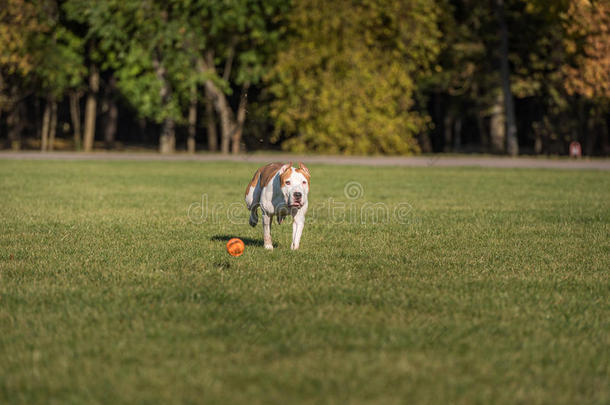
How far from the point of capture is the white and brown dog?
8.76m

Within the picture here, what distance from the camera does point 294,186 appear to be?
8.73m

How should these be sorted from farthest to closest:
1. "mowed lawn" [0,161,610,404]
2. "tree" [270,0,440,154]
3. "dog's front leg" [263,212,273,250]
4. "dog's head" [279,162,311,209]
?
"tree" [270,0,440,154] → "dog's front leg" [263,212,273,250] → "dog's head" [279,162,311,209] → "mowed lawn" [0,161,610,404]

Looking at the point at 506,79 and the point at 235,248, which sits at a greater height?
the point at 506,79

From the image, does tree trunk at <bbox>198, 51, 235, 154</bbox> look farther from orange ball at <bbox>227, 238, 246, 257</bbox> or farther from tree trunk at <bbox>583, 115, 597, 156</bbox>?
orange ball at <bbox>227, 238, 246, 257</bbox>

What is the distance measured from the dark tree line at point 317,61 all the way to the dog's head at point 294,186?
27406 mm

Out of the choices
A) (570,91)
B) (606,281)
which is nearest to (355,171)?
(570,91)

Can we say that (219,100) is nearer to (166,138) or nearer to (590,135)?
(166,138)

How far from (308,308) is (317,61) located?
31705mm

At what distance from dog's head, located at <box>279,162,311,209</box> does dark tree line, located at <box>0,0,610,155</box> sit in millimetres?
27406

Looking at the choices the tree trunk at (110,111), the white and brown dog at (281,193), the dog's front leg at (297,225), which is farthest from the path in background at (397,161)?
the dog's front leg at (297,225)

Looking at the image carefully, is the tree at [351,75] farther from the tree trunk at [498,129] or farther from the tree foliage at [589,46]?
the tree foliage at [589,46]

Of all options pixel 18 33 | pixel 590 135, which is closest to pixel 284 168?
pixel 18 33

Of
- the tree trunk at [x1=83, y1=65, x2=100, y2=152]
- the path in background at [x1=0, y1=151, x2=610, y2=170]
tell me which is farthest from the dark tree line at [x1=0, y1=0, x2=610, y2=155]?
the path in background at [x1=0, y1=151, x2=610, y2=170]

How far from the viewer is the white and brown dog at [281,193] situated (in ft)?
28.7
